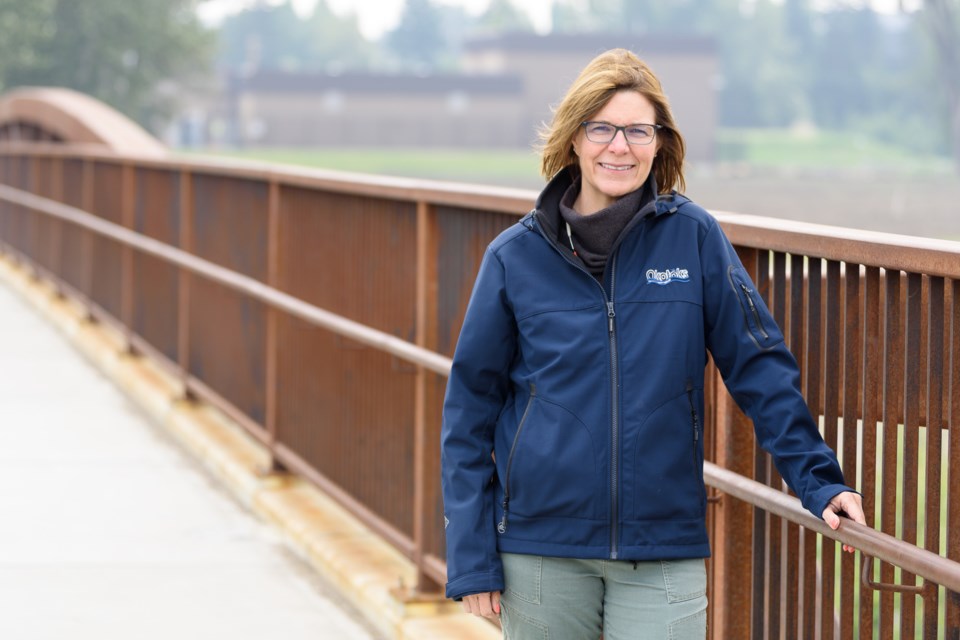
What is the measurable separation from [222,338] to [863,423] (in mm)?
5411

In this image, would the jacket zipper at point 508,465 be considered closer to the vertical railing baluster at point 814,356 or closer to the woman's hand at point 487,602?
the woman's hand at point 487,602

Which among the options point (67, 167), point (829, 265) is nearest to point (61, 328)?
point (67, 167)

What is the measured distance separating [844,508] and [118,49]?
65668mm

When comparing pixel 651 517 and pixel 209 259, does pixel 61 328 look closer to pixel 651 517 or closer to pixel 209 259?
pixel 209 259

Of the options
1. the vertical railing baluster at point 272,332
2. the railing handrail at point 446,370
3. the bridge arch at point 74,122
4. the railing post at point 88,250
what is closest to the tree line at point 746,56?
the bridge arch at point 74,122

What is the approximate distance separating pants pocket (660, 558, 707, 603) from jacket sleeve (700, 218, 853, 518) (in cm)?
24

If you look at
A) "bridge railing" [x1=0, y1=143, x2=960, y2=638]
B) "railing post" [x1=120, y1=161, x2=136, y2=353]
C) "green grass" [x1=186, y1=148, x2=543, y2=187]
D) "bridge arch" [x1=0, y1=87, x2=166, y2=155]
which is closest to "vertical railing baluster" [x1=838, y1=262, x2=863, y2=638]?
"bridge railing" [x1=0, y1=143, x2=960, y2=638]

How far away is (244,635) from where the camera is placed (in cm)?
510

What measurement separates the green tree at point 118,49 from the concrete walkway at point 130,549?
57.5 m

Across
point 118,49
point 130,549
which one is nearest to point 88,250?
point 130,549

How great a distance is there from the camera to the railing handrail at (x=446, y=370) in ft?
8.80

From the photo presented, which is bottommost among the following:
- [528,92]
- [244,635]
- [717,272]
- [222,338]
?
[244,635]

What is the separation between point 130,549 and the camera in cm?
614

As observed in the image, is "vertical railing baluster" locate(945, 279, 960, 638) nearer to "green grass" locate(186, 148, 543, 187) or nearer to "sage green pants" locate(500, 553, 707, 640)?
"sage green pants" locate(500, 553, 707, 640)
